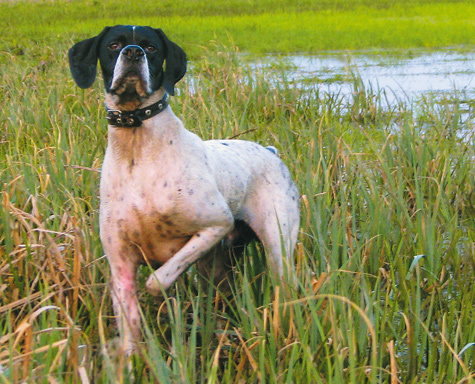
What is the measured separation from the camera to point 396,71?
9.42 metres

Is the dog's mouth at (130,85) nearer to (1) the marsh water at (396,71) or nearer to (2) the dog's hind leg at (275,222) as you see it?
(2) the dog's hind leg at (275,222)

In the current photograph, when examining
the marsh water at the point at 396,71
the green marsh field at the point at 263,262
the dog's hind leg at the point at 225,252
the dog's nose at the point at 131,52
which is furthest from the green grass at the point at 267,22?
the dog's nose at the point at 131,52

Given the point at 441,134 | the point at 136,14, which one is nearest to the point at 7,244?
the point at 441,134

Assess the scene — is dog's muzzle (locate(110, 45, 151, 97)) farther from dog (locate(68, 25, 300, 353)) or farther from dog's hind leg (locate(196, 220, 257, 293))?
dog's hind leg (locate(196, 220, 257, 293))

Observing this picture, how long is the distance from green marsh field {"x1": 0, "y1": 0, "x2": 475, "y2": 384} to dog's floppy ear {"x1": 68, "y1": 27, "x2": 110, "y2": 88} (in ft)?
1.80

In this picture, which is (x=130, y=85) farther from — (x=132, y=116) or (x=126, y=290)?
(x=126, y=290)

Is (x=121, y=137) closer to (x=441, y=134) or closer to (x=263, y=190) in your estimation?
(x=263, y=190)

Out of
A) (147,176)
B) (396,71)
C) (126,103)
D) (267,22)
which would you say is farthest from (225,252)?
(267,22)

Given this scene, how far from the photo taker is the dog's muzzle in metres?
2.32

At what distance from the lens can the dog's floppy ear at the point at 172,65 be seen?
2.48 metres

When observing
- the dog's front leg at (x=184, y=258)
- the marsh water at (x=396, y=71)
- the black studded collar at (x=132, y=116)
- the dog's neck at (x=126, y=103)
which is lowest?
the marsh water at (x=396, y=71)

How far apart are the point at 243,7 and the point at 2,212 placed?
15.6 m

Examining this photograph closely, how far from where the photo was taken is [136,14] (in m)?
16.9

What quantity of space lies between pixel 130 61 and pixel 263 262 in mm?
1037
